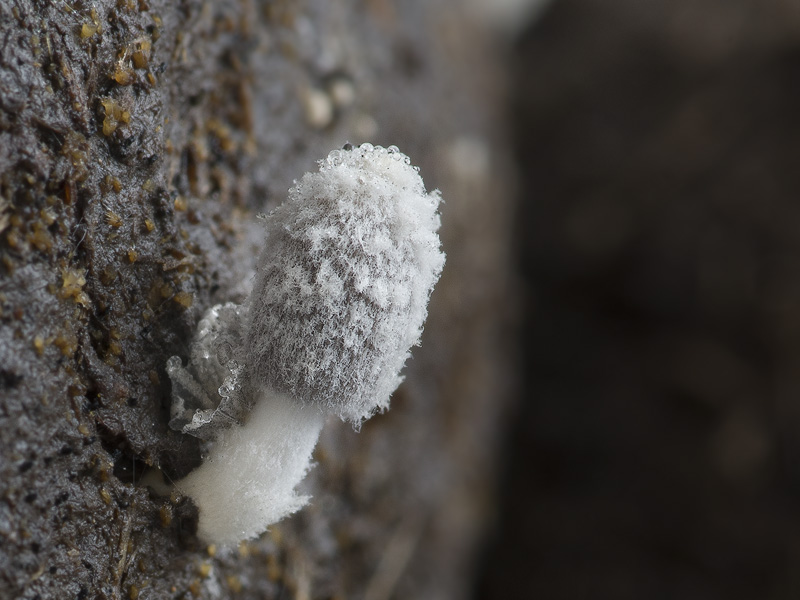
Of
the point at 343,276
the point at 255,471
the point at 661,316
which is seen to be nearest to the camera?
the point at 343,276

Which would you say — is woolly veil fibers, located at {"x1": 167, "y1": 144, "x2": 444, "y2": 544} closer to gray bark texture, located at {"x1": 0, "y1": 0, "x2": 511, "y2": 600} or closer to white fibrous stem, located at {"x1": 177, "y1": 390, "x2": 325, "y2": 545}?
white fibrous stem, located at {"x1": 177, "y1": 390, "x2": 325, "y2": 545}

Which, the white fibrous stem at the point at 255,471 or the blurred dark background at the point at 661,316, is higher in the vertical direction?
the blurred dark background at the point at 661,316

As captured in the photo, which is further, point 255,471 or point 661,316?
point 661,316

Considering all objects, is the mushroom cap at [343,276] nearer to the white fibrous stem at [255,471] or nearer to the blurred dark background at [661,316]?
the white fibrous stem at [255,471]

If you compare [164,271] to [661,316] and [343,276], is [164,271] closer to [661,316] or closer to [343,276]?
[343,276]

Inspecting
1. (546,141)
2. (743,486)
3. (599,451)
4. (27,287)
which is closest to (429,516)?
(599,451)

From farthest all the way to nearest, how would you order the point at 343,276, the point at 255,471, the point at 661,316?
the point at 661,316, the point at 255,471, the point at 343,276

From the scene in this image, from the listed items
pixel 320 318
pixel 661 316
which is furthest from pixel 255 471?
pixel 661 316

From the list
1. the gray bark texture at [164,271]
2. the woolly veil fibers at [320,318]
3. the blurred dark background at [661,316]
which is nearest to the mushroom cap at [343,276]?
the woolly veil fibers at [320,318]
